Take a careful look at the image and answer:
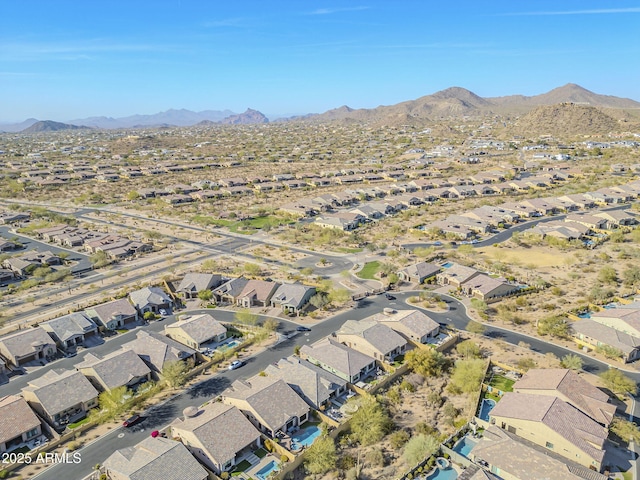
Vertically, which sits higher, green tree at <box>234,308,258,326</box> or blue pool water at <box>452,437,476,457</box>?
green tree at <box>234,308,258,326</box>

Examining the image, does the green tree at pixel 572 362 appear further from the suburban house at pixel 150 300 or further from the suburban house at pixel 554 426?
the suburban house at pixel 150 300

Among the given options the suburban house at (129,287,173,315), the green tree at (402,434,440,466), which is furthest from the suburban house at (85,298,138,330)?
the green tree at (402,434,440,466)

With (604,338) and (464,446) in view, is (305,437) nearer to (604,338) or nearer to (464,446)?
(464,446)

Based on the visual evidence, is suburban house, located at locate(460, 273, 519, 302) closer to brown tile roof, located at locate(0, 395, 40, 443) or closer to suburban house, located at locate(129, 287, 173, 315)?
suburban house, located at locate(129, 287, 173, 315)

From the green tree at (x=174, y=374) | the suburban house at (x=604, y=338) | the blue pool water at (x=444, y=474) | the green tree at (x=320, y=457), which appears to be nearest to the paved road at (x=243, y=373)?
the green tree at (x=174, y=374)

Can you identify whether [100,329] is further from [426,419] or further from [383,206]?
[383,206]

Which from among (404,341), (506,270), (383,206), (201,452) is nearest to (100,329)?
(201,452)
